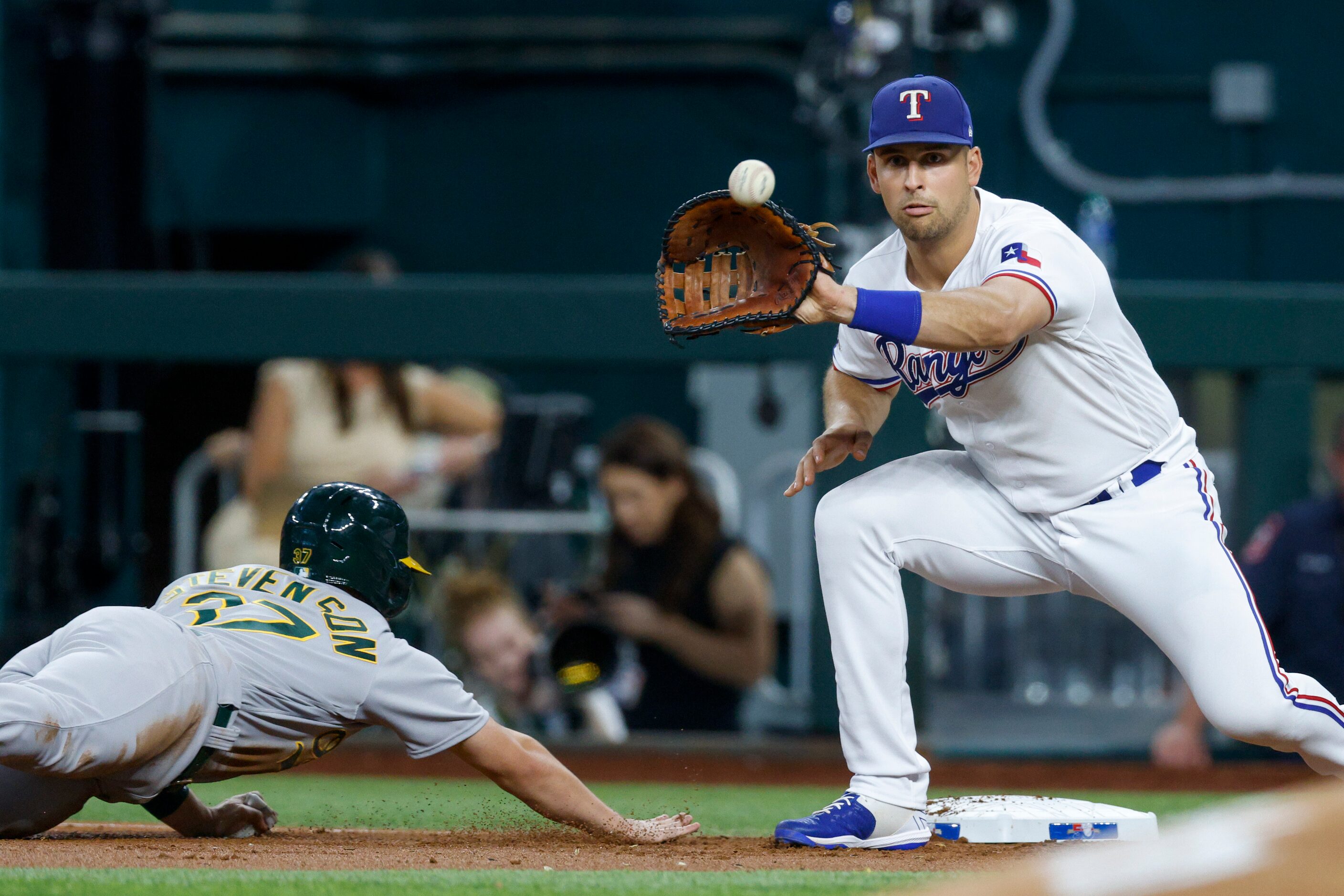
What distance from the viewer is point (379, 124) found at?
8.91 meters

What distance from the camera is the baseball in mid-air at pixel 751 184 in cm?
263

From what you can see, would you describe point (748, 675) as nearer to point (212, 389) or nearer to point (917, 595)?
point (917, 595)

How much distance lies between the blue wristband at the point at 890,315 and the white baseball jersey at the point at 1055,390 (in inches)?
13.7

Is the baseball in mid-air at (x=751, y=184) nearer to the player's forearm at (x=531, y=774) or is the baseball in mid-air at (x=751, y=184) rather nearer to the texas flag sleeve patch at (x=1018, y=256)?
the texas flag sleeve patch at (x=1018, y=256)

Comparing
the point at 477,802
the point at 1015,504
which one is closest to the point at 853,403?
the point at 1015,504

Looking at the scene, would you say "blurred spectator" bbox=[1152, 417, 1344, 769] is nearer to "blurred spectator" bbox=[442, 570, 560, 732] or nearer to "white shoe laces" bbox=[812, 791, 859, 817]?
"blurred spectator" bbox=[442, 570, 560, 732]

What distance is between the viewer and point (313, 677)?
2957 mm

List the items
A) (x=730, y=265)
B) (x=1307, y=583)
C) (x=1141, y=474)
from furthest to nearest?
(x=1307, y=583), (x=1141, y=474), (x=730, y=265)

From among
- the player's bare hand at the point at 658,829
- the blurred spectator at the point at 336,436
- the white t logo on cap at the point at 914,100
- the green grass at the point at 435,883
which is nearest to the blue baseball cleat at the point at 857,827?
the player's bare hand at the point at 658,829

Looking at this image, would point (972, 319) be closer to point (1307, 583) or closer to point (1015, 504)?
point (1015, 504)

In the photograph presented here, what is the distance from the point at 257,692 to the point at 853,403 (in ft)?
4.50

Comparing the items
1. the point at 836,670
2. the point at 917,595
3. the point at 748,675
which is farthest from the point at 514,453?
the point at 836,670

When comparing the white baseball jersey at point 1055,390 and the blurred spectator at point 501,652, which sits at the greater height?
the white baseball jersey at point 1055,390

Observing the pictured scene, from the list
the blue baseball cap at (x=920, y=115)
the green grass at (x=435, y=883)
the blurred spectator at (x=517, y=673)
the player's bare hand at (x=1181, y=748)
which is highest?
the blue baseball cap at (x=920, y=115)
